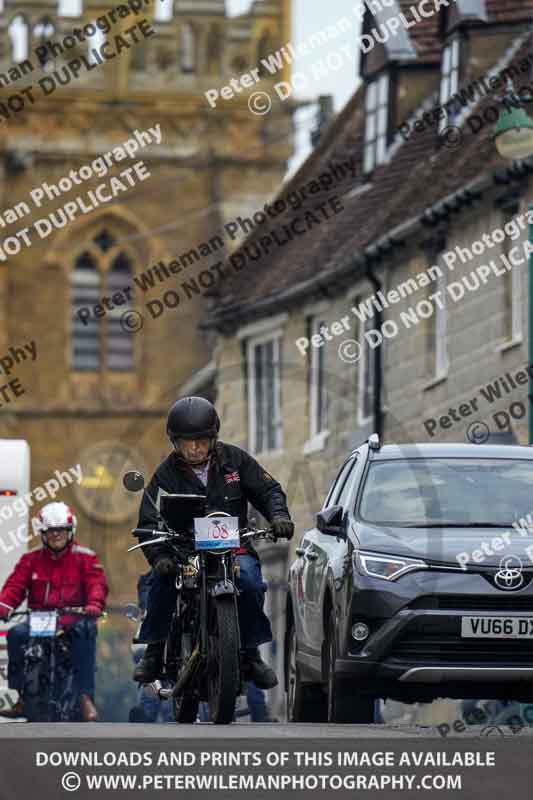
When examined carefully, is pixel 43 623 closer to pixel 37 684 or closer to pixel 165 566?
pixel 37 684

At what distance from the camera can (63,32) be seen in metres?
71.2

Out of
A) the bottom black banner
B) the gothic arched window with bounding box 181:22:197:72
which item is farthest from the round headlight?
the gothic arched window with bounding box 181:22:197:72

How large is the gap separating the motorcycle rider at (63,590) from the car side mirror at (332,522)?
15.3 ft

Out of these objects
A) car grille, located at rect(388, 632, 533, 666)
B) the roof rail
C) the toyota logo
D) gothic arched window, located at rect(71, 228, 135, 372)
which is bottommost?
car grille, located at rect(388, 632, 533, 666)

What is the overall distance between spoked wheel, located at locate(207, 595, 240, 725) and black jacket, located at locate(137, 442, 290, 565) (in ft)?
2.19

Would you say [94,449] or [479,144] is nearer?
[479,144]

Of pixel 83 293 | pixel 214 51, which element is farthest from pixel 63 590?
pixel 214 51

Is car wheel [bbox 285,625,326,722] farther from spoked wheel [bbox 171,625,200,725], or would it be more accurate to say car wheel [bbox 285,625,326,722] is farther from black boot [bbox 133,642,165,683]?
black boot [bbox 133,642,165,683]

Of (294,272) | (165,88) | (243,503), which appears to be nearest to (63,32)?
(165,88)

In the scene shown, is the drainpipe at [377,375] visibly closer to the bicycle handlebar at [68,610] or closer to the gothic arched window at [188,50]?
the bicycle handlebar at [68,610]

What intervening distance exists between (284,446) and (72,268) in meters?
26.0

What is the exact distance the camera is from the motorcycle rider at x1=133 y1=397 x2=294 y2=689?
613 inches

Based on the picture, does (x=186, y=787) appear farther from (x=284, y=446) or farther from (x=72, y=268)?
A: (x=72, y=268)

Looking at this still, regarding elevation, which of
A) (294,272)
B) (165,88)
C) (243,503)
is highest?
(165,88)
